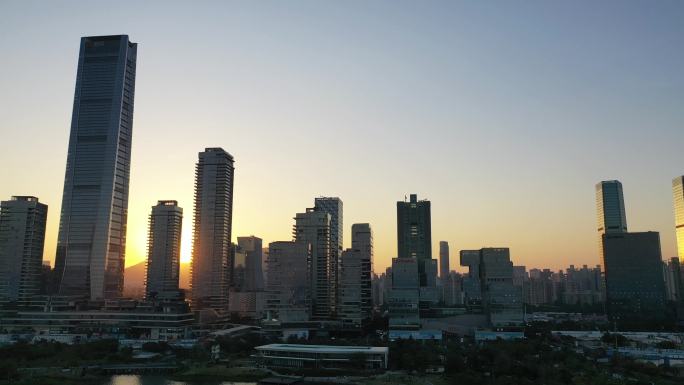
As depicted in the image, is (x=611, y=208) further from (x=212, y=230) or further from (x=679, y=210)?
(x=212, y=230)

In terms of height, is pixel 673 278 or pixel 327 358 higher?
pixel 673 278

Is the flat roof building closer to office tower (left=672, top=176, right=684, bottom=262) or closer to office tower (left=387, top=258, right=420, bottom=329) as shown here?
office tower (left=387, top=258, right=420, bottom=329)

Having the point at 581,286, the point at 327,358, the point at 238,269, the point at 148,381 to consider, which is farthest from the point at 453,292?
the point at 148,381

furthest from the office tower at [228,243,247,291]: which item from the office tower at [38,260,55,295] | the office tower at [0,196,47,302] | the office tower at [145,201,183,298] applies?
the office tower at [0,196,47,302]

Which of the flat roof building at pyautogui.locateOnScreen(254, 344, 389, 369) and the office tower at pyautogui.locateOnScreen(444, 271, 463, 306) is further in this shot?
the office tower at pyautogui.locateOnScreen(444, 271, 463, 306)

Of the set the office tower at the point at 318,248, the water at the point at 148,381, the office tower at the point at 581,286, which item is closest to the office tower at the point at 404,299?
the office tower at the point at 318,248

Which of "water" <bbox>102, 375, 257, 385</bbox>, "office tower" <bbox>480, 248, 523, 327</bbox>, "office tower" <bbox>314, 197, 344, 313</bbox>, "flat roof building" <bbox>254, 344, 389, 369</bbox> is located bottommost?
"water" <bbox>102, 375, 257, 385</bbox>
